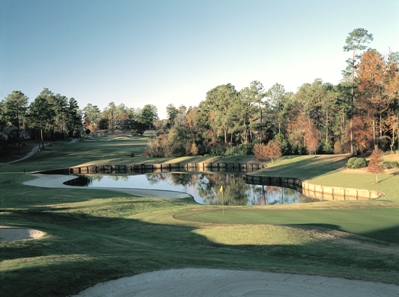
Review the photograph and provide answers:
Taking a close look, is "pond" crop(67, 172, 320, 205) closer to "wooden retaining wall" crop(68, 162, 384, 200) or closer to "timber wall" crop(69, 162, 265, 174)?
"wooden retaining wall" crop(68, 162, 384, 200)

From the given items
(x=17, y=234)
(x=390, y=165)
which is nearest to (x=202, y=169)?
(x=390, y=165)

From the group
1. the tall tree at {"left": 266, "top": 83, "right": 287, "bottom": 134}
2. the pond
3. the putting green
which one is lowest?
the pond

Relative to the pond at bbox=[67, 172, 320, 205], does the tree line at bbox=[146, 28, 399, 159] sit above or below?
above

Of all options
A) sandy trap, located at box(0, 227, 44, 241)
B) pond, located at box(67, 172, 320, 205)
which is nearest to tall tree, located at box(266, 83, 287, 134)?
pond, located at box(67, 172, 320, 205)

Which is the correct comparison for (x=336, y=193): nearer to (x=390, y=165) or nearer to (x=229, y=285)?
(x=390, y=165)

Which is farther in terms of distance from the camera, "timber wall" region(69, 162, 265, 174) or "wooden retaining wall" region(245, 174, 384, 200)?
"timber wall" region(69, 162, 265, 174)

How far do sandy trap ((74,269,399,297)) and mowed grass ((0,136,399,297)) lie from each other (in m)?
0.47

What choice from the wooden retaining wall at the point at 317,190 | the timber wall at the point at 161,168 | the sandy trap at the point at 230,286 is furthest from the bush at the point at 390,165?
the sandy trap at the point at 230,286

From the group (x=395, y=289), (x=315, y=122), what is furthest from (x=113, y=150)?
(x=395, y=289)

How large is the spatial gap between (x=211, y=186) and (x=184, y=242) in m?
36.1

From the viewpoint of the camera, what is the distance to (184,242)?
16.4 metres

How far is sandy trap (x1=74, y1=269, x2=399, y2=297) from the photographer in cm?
909

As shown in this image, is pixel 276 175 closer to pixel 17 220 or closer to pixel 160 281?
pixel 17 220

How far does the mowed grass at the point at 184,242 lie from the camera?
9995 mm
